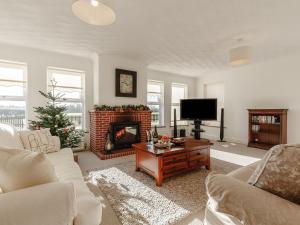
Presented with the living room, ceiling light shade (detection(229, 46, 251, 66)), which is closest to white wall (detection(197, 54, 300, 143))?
the living room

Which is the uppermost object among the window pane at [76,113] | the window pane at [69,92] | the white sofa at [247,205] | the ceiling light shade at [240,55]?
the ceiling light shade at [240,55]

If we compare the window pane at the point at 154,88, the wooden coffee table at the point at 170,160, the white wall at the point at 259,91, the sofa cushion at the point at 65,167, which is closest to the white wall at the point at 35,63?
the sofa cushion at the point at 65,167

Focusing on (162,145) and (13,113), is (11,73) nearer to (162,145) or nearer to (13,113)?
(13,113)

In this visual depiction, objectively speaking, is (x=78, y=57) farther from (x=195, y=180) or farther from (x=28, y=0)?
(x=195, y=180)

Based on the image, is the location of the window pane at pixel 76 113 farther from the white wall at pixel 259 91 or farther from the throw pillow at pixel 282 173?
the white wall at pixel 259 91

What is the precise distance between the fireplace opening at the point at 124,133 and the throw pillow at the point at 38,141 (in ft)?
5.18

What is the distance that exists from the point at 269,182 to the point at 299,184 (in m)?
0.13

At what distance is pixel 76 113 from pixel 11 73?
1.58 meters

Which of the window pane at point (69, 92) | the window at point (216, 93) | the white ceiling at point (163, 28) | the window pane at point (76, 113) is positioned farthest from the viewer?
the window at point (216, 93)

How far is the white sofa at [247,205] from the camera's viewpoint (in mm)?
745

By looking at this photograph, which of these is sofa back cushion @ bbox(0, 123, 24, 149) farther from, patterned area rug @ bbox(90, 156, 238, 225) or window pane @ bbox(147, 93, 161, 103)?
window pane @ bbox(147, 93, 161, 103)

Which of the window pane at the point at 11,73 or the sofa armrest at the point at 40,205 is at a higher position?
the window pane at the point at 11,73

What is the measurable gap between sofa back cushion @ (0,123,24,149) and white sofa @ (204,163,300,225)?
7.64 ft

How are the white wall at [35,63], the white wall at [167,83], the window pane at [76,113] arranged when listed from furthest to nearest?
the white wall at [167,83], the window pane at [76,113], the white wall at [35,63]
